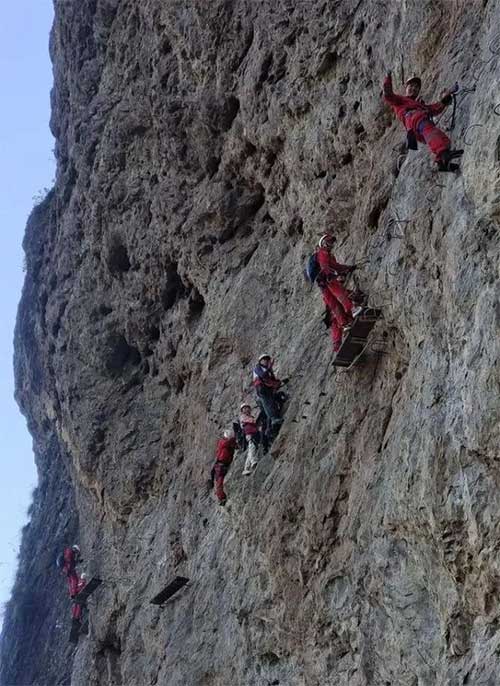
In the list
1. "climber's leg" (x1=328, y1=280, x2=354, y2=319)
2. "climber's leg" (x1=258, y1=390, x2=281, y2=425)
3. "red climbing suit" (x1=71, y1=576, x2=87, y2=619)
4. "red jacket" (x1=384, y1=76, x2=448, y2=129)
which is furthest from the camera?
"red climbing suit" (x1=71, y1=576, x2=87, y2=619)

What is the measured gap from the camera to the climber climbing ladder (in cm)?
1066

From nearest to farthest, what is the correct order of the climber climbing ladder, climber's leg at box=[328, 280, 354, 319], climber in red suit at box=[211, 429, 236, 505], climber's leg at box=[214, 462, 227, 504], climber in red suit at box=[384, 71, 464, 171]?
climber in red suit at box=[384, 71, 464, 171] < the climber climbing ladder < climber's leg at box=[328, 280, 354, 319] < climber's leg at box=[214, 462, 227, 504] < climber in red suit at box=[211, 429, 236, 505]

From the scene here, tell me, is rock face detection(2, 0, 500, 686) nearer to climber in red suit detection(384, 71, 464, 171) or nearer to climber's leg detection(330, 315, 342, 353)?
climber in red suit detection(384, 71, 464, 171)

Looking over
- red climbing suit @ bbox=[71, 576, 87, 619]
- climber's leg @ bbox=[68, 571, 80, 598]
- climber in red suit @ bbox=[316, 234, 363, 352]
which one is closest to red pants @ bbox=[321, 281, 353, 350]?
climber in red suit @ bbox=[316, 234, 363, 352]

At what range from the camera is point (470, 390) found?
27.0 feet

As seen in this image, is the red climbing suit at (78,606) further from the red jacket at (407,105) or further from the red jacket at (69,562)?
the red jacket at (407,105)

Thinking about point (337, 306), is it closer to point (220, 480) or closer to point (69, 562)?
point (220, 480)

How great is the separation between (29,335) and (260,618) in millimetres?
15982

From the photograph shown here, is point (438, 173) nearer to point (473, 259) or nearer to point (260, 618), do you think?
point (473, 259)

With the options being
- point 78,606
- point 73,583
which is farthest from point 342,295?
point 78,606

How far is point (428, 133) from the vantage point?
31.0 feet

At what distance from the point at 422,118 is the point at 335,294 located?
7.82 feet

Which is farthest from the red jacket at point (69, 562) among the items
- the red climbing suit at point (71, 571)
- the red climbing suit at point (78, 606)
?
the red climbing suit at point (78, 606)

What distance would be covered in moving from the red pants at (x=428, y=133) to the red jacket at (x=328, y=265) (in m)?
2.01
